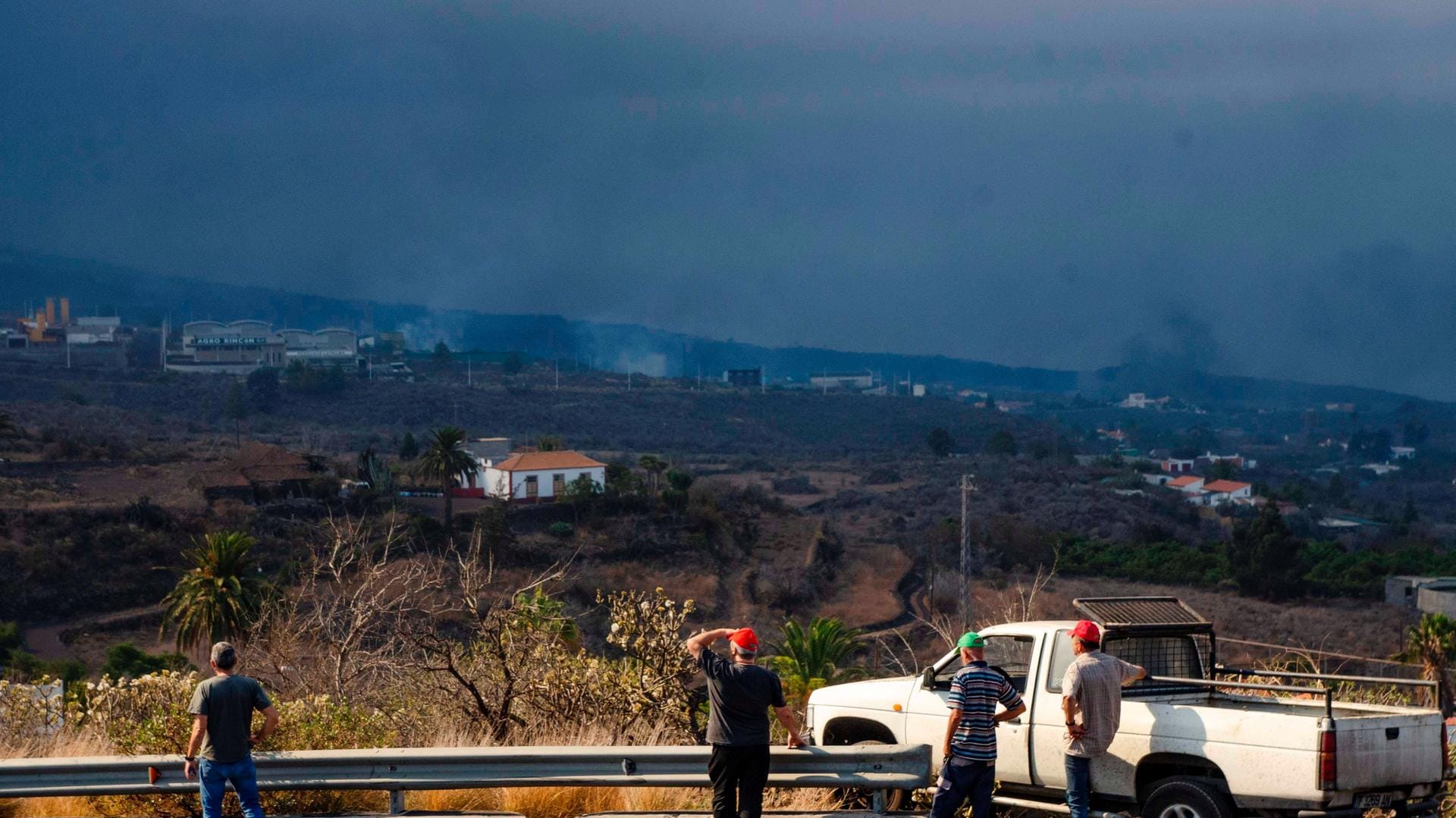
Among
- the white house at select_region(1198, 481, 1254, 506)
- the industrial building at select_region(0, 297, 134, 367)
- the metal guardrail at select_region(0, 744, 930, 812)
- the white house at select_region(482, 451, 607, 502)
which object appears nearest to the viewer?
the metal guardrail at select_region(0, 744, 930, 812)

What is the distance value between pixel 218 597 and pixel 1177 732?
29.3 m

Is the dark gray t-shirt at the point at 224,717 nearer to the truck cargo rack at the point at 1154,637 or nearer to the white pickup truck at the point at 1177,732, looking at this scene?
the white pickup truck at the point at 1177,732

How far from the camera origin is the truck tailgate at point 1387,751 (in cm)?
768

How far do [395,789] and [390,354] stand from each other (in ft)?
606

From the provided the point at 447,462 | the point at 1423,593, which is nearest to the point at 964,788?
the point at 447,462

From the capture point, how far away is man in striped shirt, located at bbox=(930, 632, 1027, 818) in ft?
27.1

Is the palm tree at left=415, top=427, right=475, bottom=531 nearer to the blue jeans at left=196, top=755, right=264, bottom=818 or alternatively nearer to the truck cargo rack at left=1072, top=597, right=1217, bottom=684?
the blue jeans at left=196, top=755, right=264, bottom=818

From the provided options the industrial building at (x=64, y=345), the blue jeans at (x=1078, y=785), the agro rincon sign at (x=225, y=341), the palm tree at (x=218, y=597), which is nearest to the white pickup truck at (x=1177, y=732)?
the blue jeans at (x=1078, y=785)

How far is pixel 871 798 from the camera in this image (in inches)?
373

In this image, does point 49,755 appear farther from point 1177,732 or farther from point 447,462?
point 447,462

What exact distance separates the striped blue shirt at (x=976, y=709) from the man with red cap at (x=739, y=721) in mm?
993

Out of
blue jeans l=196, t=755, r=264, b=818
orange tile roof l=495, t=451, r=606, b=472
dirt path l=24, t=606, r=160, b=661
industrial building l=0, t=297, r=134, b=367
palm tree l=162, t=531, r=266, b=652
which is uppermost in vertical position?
industrial building l=0, t=297, r=134, b=367

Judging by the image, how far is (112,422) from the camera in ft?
351

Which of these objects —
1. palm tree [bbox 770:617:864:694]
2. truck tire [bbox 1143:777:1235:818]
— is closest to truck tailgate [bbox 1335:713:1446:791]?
truck tire [bbox 1143:777:1235:818]
